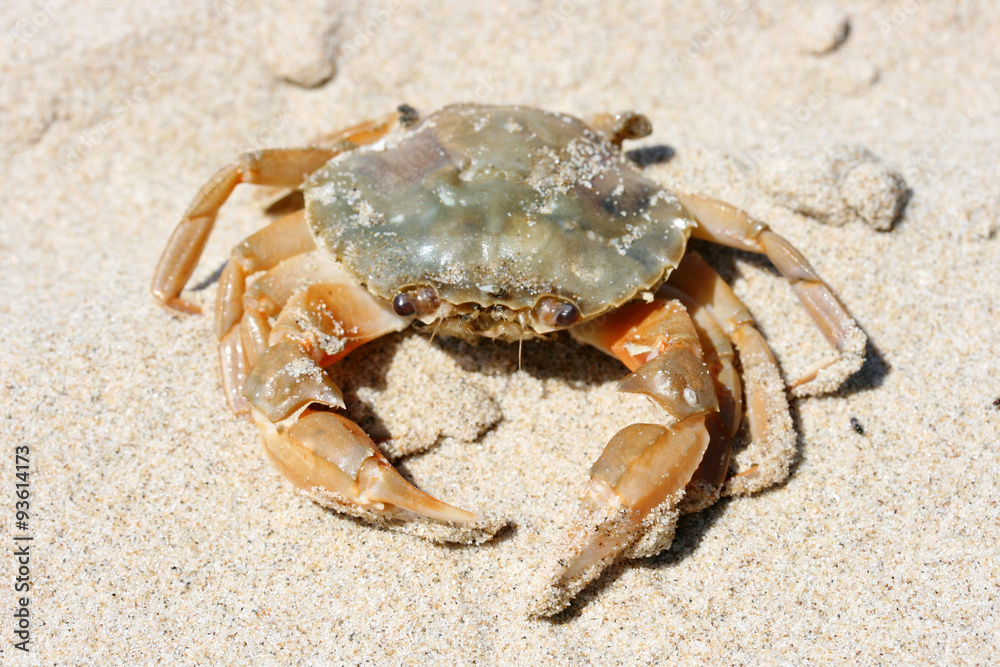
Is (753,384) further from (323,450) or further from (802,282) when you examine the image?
(323,450)

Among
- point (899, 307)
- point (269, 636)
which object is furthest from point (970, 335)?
point (269, 636)

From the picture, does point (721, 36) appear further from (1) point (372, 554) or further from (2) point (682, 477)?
(1) point (372, 554)

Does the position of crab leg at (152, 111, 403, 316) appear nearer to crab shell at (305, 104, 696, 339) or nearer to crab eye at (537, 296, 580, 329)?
crab shell at (305, 104, 696, 339)

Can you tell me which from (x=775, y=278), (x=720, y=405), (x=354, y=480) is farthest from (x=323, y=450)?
(x=775, y=278)

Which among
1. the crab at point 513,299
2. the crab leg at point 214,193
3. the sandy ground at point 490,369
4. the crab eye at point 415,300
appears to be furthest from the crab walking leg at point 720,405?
the crab leg at point 214,193

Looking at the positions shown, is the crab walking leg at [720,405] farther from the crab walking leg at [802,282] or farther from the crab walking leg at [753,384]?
the crab walking leg at [802,282]

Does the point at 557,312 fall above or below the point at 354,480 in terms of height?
above
